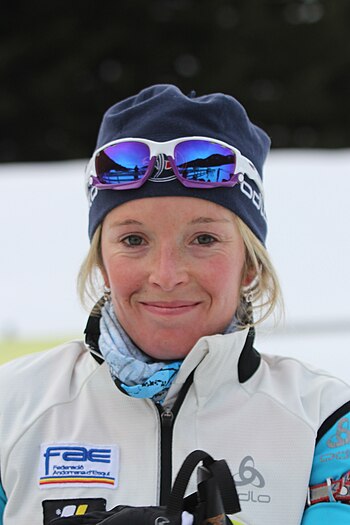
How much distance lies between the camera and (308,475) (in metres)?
1.31

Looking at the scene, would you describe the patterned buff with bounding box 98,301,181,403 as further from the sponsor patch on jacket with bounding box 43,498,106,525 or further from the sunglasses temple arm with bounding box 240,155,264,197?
the sunglasses temple arm with bounding box 240,155,264,197

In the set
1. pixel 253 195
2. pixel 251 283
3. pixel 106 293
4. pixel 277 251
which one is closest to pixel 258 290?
pixel 251 283

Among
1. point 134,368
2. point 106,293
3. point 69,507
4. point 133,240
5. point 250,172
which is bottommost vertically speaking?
point 69,507

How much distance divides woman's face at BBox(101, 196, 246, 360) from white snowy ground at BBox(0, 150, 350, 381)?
131 cm

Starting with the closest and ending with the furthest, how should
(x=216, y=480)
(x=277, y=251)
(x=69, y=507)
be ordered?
(x=216, y=480) < (x=69, y=507) < (x=277, y=251)

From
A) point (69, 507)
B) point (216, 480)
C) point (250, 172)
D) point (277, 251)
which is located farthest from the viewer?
point (277, 251)

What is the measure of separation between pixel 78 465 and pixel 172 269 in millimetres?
362

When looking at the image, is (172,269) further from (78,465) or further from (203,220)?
(78,465)

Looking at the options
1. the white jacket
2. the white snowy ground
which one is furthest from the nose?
the white snowy ground

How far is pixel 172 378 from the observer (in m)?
1.33

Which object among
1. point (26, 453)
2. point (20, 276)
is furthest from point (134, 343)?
point (20, 276)

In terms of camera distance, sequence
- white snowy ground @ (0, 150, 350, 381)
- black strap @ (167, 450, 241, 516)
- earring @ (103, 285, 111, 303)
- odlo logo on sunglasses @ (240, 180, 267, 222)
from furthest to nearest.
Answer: white snowy ground @ (0, 150, 350, 381) < earring @ (103, 285, 111, 303) < odlo logo on sunglasses @ (240, 180, 267, 222) < black strap @ (167, 450, 241, 516)

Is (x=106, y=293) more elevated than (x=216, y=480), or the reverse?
(x=106, y=293)

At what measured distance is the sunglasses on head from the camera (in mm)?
1356
